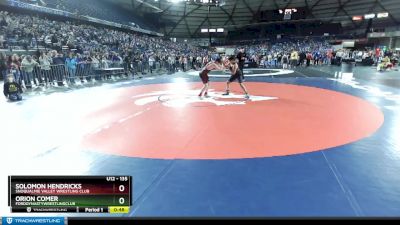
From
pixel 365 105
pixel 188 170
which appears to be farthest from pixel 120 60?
pixel 188 170

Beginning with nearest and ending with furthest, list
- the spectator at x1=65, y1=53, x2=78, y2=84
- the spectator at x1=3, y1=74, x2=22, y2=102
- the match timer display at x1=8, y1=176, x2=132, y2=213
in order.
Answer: the match timer display at x1=8, y1=176, x2=132, y2=213 < the spectator at x1=3, y1=74, x2=22, y2=102 < the spectator at x1=65, y1=53, x2=78, y2=84

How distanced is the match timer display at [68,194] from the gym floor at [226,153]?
400mm

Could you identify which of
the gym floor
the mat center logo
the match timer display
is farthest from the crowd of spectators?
the match timer display

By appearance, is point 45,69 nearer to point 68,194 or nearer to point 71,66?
point 71,66

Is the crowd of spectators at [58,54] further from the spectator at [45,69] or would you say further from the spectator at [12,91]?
the spectator at [12,91]

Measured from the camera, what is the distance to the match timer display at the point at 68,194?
8.63 feet

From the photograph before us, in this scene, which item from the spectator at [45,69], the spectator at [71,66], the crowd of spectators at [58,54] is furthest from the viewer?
the spectator at [71,66]

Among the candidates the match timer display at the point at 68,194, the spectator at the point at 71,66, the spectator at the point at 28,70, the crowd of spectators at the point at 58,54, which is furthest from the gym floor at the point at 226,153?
the spectator at the point at 71,66

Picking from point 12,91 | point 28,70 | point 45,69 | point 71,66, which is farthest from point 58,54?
point 12,91

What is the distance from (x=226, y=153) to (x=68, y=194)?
8.13ft

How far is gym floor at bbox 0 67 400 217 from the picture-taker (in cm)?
308

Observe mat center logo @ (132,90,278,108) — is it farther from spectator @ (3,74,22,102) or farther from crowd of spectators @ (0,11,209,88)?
crowd of spectators @ (0,11,209,88)

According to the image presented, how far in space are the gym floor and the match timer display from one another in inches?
15.7

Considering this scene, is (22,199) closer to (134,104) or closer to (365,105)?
(134,104)
